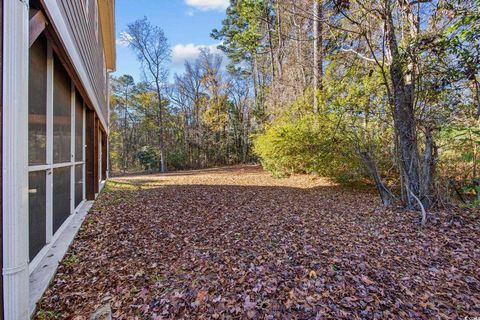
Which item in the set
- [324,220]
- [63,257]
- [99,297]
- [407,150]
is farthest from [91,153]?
[407,150]

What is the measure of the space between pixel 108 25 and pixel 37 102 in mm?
7150

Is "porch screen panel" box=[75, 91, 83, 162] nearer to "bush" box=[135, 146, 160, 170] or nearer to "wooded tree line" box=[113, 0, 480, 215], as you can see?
"wooded tree line" box=[113, 0, 480, 215]

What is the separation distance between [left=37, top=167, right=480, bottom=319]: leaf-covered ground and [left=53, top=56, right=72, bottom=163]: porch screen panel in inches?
46.3

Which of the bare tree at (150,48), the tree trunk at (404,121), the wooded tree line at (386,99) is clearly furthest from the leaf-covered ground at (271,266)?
the bare tree at (150,48)

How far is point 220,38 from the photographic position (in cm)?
1822

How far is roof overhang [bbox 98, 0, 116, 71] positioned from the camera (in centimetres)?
721

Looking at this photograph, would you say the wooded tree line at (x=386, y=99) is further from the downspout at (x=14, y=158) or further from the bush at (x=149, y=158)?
the bush at (x=149, y=158)

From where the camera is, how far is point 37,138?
255 cm

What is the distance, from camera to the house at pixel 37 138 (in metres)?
1.52

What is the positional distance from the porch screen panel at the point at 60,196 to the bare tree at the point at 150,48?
48.1 feet

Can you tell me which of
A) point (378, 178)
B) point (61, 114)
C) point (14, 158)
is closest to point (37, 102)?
point (61, 114)

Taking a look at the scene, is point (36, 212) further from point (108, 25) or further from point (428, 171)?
point (108, 25)

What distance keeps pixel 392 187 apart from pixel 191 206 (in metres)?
4.58

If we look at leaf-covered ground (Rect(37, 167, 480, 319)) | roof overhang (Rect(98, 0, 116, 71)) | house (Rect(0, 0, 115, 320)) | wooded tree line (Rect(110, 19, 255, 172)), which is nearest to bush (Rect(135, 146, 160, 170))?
wooded tree line (Rect(110, 19, 255, 172))
